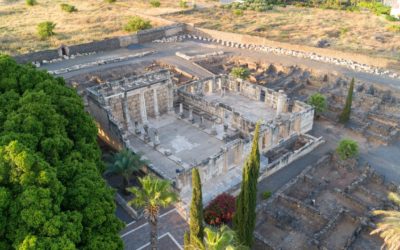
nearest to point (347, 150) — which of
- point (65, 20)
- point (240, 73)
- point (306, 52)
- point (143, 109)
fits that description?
point (240, 73)

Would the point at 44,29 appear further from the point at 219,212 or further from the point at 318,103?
the point at 219,212

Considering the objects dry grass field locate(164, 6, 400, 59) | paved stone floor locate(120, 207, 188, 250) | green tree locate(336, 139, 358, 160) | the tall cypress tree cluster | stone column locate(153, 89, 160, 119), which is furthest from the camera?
dry grass field locate(164, 6, 400, 59)

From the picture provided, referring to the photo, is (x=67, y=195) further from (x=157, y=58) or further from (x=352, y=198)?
(x=157, y=58)

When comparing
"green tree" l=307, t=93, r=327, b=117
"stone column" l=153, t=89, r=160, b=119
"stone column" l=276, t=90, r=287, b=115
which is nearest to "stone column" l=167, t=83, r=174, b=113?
"stone column" l=153, t=89, r=160, b=119

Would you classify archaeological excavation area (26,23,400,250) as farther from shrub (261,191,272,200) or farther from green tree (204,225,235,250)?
green tree (204,225,235,250)

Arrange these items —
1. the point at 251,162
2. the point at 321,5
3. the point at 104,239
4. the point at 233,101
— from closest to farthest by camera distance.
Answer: the point at 104,239 → the point at 251,162 → the point at 233,101 → the point at 321,5

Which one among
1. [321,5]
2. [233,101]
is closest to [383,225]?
[233,101]

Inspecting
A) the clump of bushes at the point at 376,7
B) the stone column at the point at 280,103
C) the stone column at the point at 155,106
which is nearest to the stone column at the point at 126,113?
the stone column at the point at 155,106

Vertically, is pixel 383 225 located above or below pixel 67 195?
below
